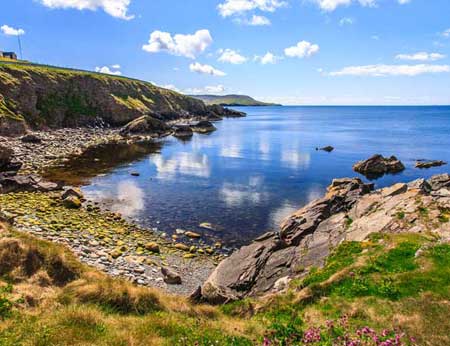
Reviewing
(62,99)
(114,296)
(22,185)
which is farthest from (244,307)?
(62,99)

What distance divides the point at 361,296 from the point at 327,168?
47.2m

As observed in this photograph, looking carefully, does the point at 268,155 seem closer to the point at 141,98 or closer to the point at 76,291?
the point at 76,291

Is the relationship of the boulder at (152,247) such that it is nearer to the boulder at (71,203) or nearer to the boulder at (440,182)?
the boulder at (71,203)

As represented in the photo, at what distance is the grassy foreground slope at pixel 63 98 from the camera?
238 feet

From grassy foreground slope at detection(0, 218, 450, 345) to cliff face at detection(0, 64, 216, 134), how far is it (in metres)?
60.8

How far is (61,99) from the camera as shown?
88.7 meters

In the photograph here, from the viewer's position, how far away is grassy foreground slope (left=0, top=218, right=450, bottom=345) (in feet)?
32.4

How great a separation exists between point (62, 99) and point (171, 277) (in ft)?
279

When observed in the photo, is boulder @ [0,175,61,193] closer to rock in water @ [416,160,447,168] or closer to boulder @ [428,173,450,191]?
boulder @ [428,173,450,191]

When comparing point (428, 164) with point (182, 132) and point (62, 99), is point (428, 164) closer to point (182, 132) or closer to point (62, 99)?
point (182, 132)

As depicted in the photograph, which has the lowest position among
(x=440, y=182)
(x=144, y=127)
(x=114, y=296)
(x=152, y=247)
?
(x=152, y=247)

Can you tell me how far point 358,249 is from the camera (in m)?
17.5

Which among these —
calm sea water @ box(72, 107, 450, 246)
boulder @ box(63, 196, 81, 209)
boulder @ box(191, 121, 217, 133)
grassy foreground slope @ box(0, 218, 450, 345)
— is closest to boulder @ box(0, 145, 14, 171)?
calm sea water @ box(72, 107, 450, 246)

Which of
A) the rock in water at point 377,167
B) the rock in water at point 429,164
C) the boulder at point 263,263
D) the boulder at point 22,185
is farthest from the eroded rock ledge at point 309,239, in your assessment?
the rock in water at point 429,164
